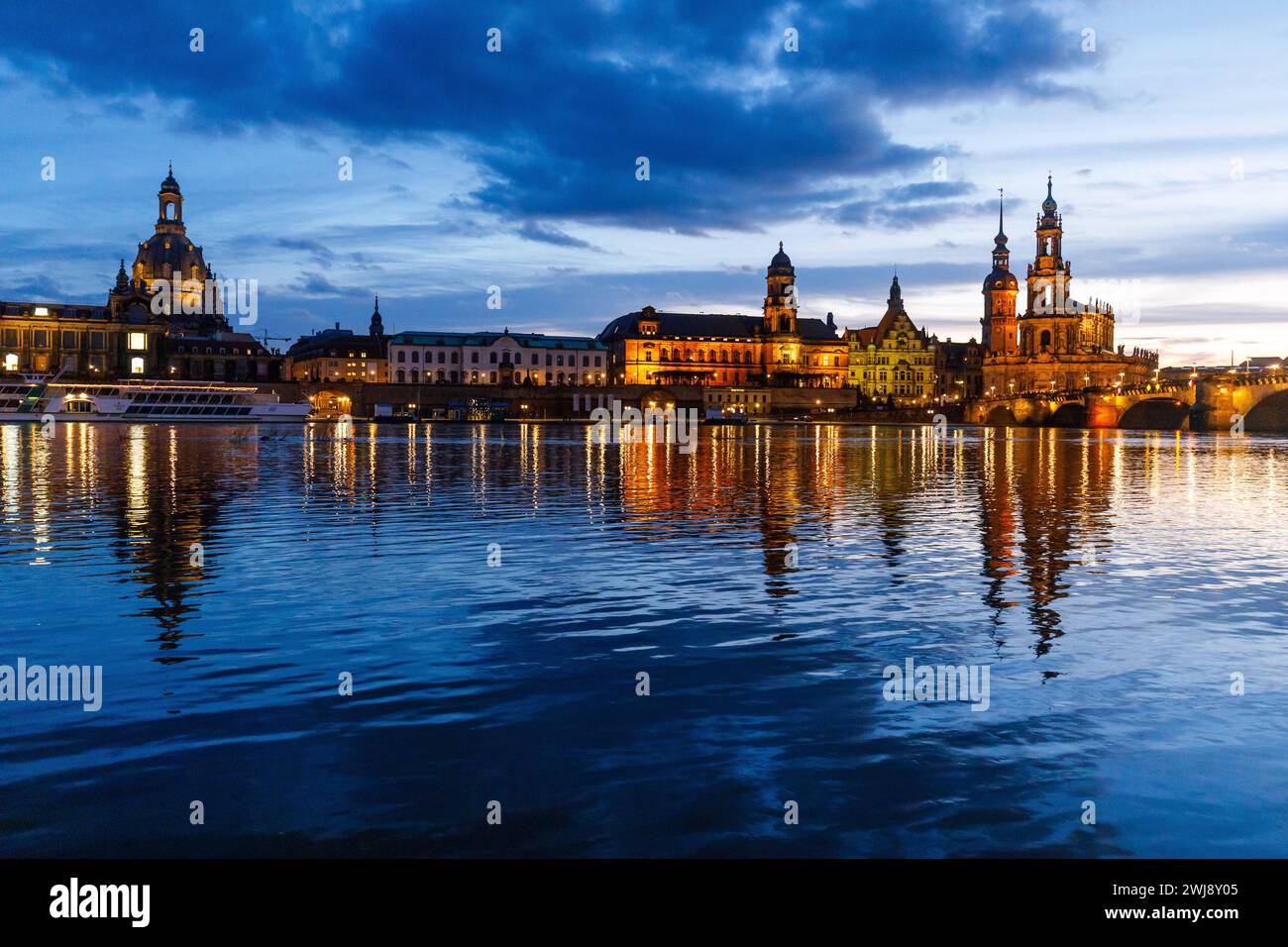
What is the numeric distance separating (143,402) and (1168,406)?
154m

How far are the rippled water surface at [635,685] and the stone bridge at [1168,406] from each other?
127 metres

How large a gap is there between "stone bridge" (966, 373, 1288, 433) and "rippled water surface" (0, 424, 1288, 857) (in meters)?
127

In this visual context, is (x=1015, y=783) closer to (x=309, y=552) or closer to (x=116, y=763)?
(x=116, y=763)

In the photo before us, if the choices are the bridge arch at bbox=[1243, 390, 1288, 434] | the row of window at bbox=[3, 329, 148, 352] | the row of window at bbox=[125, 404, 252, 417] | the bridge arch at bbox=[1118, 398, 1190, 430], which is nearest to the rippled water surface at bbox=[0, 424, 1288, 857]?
the row of window at bbox=[125, 404, 252, 417]

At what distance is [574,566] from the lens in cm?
2070

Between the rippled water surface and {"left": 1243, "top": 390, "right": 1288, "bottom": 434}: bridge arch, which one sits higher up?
{"left": 1243, "top": 390, "right": 1288, "bottom": 434}: bridge arch

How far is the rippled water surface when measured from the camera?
27.1 ft

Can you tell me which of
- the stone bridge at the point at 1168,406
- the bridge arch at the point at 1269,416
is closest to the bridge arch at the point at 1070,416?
the stone bridge at the point at 1168,406

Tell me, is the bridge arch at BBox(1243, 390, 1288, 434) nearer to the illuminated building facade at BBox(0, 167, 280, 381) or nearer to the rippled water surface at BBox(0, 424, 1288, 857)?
the rippled water surface at BBox(0, 424, 1288, 857)

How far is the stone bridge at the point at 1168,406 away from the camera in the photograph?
140 meters

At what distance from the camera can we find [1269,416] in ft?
507

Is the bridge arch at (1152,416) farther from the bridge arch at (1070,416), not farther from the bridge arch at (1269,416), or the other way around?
the bridge arch at (1269,416)
